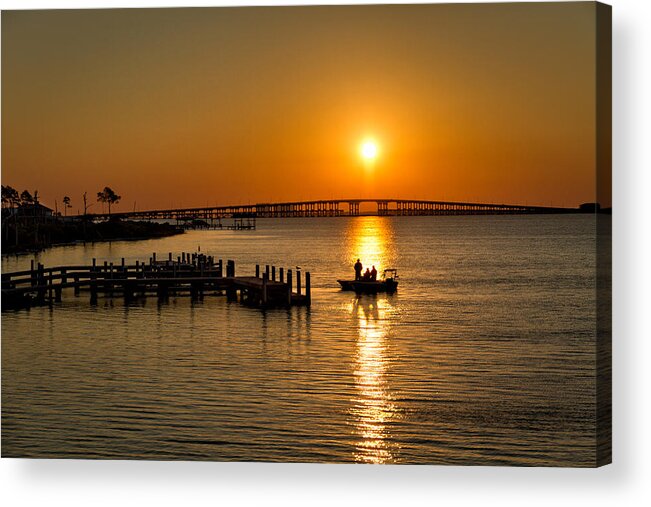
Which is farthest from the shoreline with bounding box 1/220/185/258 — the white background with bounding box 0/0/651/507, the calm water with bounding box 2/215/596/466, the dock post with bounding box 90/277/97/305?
the white background with bounding box 0/0/651/507

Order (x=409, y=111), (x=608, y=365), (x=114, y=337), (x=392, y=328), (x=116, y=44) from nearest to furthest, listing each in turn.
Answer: (x=608, y=365), (x=116, y=44), (x=409, y=111), (x=114, y=337), (x=392, y=328)

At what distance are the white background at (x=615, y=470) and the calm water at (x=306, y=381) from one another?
296mm

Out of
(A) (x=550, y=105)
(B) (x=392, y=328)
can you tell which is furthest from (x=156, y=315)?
(A) (x=550, y=105)

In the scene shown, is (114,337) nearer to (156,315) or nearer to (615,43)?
(156,315)

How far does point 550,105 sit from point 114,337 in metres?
7.60

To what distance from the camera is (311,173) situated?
11156mm

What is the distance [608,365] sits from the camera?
25.1ft

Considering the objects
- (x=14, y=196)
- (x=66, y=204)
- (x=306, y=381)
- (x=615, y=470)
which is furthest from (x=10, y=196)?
(x=615, y=470)

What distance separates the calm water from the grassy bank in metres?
1.20

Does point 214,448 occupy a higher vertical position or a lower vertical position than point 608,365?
lower

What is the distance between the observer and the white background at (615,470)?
7617 millimetres

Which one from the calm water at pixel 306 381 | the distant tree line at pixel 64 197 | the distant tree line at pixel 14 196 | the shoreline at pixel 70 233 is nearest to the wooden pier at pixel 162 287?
the calm water at pixel 306 381

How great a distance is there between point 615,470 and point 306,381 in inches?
159

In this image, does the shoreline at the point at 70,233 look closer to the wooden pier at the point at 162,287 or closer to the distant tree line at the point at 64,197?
the wooden pier at the point at 162,287
